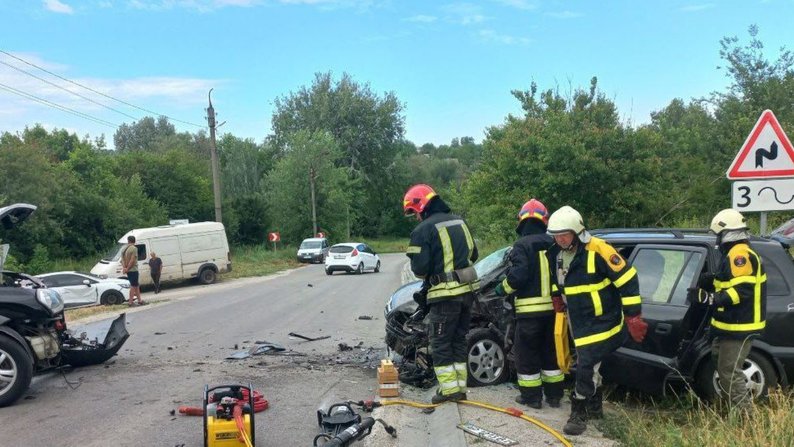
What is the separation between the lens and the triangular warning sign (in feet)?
18.8

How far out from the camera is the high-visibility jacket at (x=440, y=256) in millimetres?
5613

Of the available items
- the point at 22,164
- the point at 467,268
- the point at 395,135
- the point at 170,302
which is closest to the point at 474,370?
the point at 467,268

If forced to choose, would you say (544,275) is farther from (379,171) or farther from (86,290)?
(379,171)

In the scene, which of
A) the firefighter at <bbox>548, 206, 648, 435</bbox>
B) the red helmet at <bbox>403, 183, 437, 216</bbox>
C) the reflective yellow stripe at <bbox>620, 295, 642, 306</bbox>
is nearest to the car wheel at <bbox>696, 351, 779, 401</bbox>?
the firefighter at <bbox>548, 206, 648, 435</bbox>

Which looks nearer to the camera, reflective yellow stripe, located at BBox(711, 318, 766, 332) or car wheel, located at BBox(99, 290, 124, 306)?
reflective yellow stripe, located at BBox(711, 318, 766, 332)

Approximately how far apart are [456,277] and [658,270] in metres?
1.84

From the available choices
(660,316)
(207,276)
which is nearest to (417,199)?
(660,316)

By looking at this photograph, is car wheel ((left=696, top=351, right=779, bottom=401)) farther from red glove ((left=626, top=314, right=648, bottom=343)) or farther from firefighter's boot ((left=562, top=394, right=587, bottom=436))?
firefighter's boot ((left=562, top=394, right=587, bottom=436))

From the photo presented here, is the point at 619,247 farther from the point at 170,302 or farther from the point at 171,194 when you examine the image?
the point at 171,194

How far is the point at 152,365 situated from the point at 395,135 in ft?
203

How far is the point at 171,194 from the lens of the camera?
47562 millimetres

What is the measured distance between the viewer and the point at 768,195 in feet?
18.9

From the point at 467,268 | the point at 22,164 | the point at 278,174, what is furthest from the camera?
the point at 278,174

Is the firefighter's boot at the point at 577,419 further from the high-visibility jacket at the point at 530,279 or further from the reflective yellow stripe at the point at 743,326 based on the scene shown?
the reflective yellow stripe at the point at 743,326
